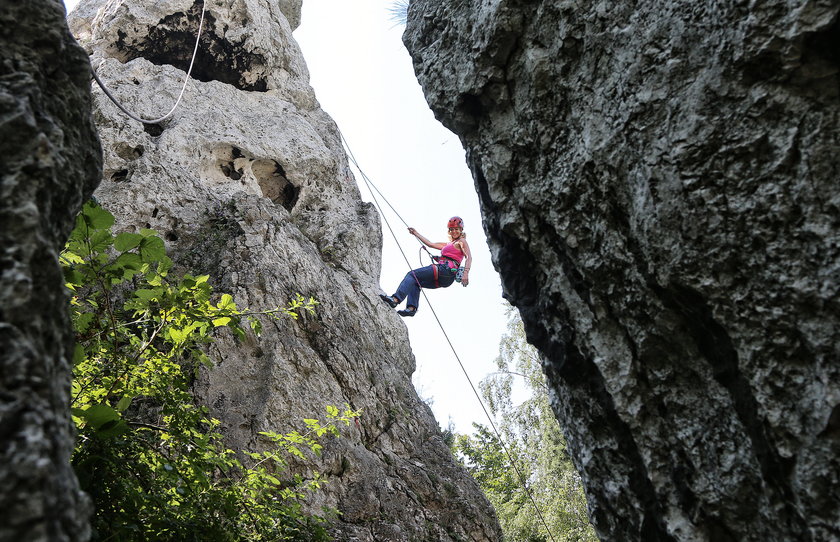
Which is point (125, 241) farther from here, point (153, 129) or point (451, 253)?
point (153, 129)

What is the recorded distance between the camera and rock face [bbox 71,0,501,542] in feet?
26.4

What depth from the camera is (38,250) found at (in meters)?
1.77

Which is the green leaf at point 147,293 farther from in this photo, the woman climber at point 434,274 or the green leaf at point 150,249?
the woman climber at point 434,274

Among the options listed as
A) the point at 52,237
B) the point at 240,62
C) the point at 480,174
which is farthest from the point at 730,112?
the point at 240,62

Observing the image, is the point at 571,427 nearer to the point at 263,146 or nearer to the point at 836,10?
the point at 836,10

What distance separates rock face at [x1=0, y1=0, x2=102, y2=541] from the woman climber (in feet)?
30.0

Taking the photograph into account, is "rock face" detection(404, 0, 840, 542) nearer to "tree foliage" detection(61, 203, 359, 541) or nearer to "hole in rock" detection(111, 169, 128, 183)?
"tree foliage" detection(61, 203, 359, 541)

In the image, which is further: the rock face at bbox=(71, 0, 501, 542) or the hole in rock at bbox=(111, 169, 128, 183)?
the hole in rock at bbox=(111, 169, 128, 183)

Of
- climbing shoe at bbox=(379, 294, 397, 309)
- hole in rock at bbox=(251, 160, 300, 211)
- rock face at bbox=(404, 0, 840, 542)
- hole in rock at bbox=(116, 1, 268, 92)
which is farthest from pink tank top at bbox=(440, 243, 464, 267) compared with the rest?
rock face at bbox=(404, 0, 840, 542)

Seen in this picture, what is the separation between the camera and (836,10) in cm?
241

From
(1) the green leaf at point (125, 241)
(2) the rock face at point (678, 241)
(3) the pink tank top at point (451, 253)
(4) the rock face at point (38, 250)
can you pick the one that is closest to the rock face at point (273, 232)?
(3) the pink tank top at point (451, 253)

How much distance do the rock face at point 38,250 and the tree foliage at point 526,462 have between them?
42.3ft

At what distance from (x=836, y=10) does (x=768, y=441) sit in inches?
69.1

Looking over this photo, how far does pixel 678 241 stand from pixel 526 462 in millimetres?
14167
